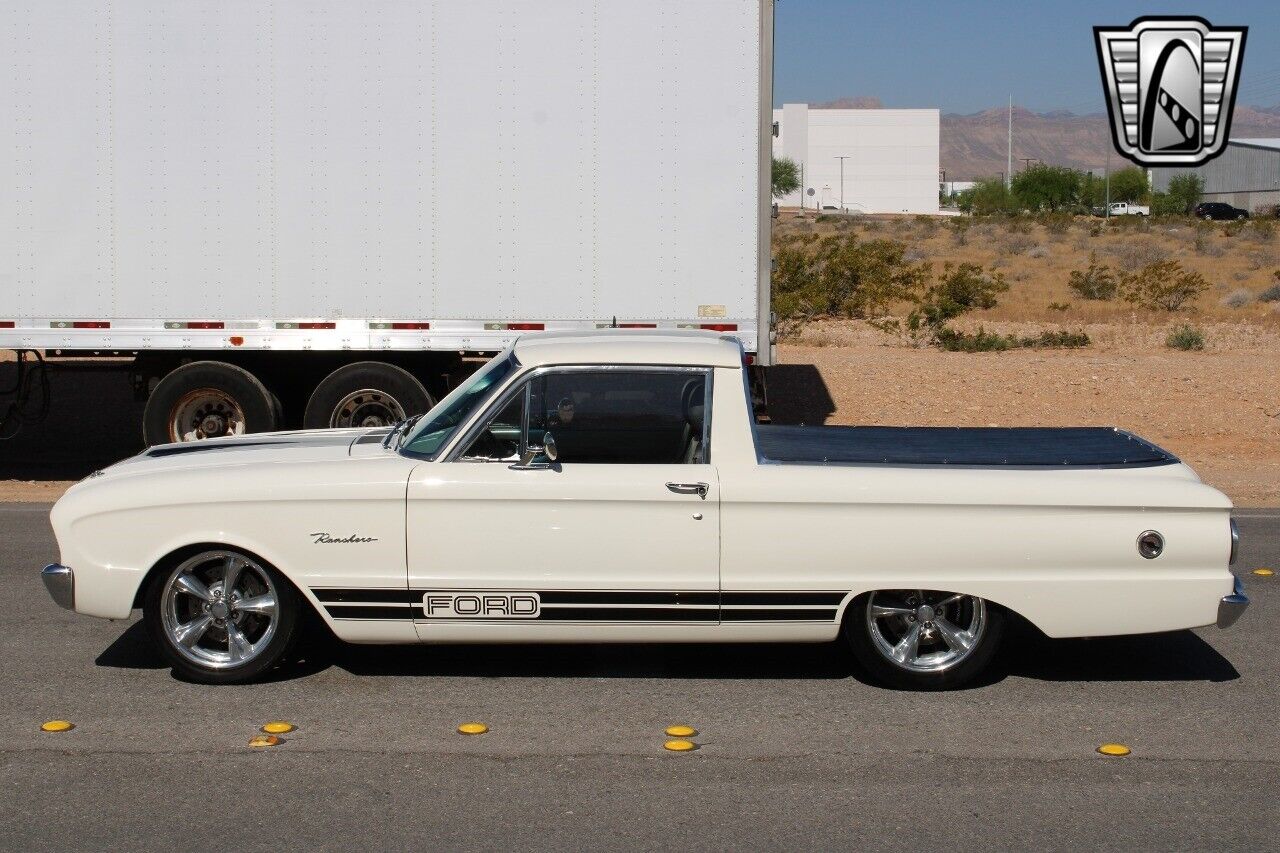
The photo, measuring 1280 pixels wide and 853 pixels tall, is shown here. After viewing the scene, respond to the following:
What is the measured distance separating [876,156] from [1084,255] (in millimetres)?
78294

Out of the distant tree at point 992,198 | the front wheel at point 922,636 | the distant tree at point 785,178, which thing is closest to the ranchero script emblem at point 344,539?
the front wheel at point 922,636

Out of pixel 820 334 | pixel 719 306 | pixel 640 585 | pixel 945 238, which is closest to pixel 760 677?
pixel 640 585

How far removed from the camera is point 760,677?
7.01m

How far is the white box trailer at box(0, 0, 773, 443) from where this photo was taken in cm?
1251

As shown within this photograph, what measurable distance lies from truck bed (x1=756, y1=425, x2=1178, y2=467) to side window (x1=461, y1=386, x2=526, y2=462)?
3.45 ft

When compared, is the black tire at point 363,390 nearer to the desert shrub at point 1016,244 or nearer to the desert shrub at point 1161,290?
the desert shrub at point 1161,290

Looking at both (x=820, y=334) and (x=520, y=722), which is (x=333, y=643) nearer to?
(x=520, y=722)

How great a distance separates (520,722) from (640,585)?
0.77 metres

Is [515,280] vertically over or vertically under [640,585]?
over

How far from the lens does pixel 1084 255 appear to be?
49.5 m

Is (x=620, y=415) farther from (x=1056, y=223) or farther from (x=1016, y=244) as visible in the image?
(x=1056, y=223)

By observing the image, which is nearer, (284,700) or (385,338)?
(284,700)

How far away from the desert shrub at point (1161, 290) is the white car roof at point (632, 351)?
89.8ft

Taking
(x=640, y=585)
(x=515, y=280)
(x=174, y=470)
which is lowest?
(x=640, y=585)
